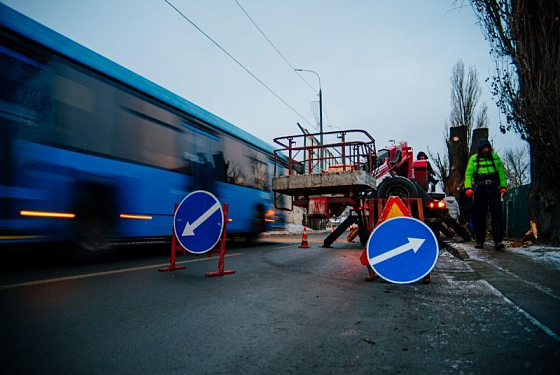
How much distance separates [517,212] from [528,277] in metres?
6.95

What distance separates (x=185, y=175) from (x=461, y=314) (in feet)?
23.7

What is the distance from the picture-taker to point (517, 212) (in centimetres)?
1044

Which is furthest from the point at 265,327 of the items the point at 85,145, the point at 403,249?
the point at 85,145

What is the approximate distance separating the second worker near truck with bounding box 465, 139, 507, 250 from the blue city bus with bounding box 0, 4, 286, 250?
610 cm

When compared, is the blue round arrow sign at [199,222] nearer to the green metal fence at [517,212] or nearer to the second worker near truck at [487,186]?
the second worker near truck at [487,186]

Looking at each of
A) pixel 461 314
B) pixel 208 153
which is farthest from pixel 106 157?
pixel 461 314

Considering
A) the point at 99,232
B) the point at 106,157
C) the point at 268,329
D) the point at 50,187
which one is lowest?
the point at 268,329

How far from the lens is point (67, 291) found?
4258 millimetres

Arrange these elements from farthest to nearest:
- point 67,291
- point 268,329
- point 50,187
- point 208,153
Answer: point 208,153 → point 50,187 → point 67,291 → point 268,329

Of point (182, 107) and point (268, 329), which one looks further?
point (182, 107)

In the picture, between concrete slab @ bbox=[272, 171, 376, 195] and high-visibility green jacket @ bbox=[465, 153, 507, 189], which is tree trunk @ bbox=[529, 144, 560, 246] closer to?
high-visibility green jacket @ bbox=[465, 153, 507, 189]

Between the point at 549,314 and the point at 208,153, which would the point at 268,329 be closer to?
the point at 549,314

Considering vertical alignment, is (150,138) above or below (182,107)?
below

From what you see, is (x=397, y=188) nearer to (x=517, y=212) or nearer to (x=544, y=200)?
(x=544, y=200)
